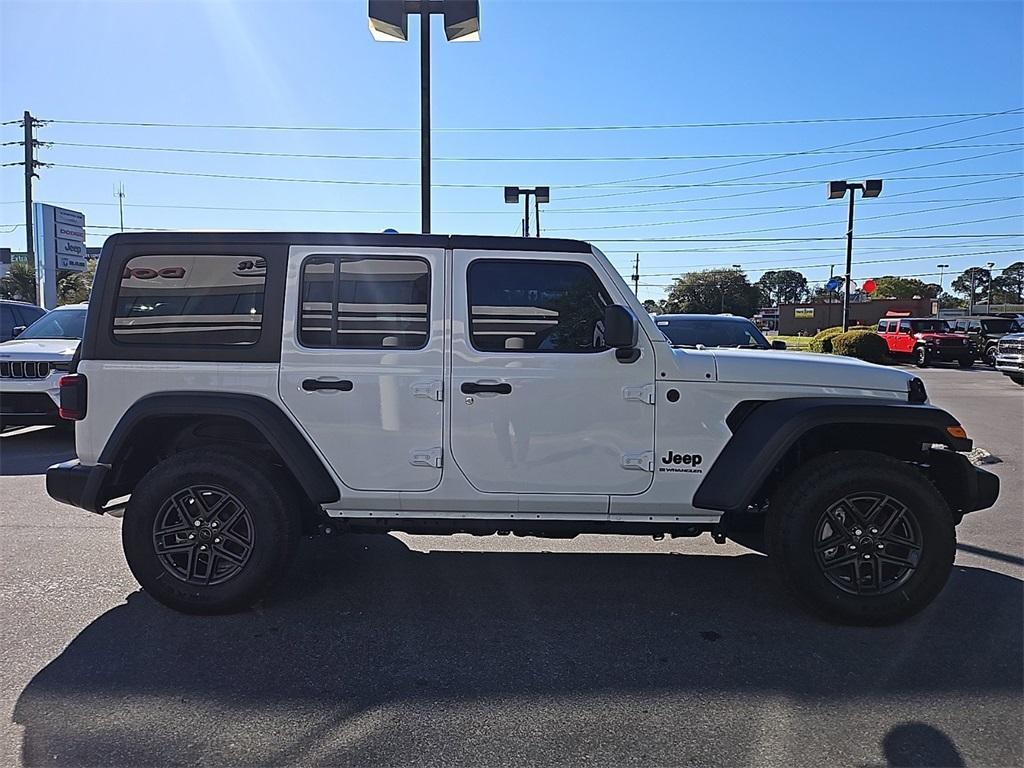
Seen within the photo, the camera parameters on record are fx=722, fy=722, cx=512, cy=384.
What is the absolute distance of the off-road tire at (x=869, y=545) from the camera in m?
3.76

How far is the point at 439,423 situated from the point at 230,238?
61.1 inches

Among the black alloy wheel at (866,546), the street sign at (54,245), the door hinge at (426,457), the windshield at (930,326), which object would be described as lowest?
the black alloy wheel at (866,546)

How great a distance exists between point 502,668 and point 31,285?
1430 inches

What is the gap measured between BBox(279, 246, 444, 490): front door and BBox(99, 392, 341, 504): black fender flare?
0.28 feet

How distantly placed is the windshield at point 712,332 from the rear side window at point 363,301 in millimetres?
6219

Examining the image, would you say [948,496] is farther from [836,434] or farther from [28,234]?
[28,234]

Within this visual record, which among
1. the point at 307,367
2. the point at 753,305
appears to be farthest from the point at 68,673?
the point at 753,305

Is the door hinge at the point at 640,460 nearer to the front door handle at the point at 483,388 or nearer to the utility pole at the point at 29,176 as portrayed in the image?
the front door handle at the point at 483,388

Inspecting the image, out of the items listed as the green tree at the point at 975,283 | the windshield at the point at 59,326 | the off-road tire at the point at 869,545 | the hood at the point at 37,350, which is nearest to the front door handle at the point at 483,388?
the off-road tire at the point at 869,545

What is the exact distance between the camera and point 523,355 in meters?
3.87

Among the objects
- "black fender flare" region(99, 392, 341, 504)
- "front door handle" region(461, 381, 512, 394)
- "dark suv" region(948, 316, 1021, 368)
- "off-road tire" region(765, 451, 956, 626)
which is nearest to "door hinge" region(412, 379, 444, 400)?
"front door handle" region(461, 381, 512, 394)

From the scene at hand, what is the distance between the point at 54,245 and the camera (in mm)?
30594

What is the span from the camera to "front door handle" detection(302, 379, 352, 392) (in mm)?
3873

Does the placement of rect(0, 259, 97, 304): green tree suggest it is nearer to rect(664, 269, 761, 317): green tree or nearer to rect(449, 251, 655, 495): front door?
rect(449, 251, 655, 495): front door
